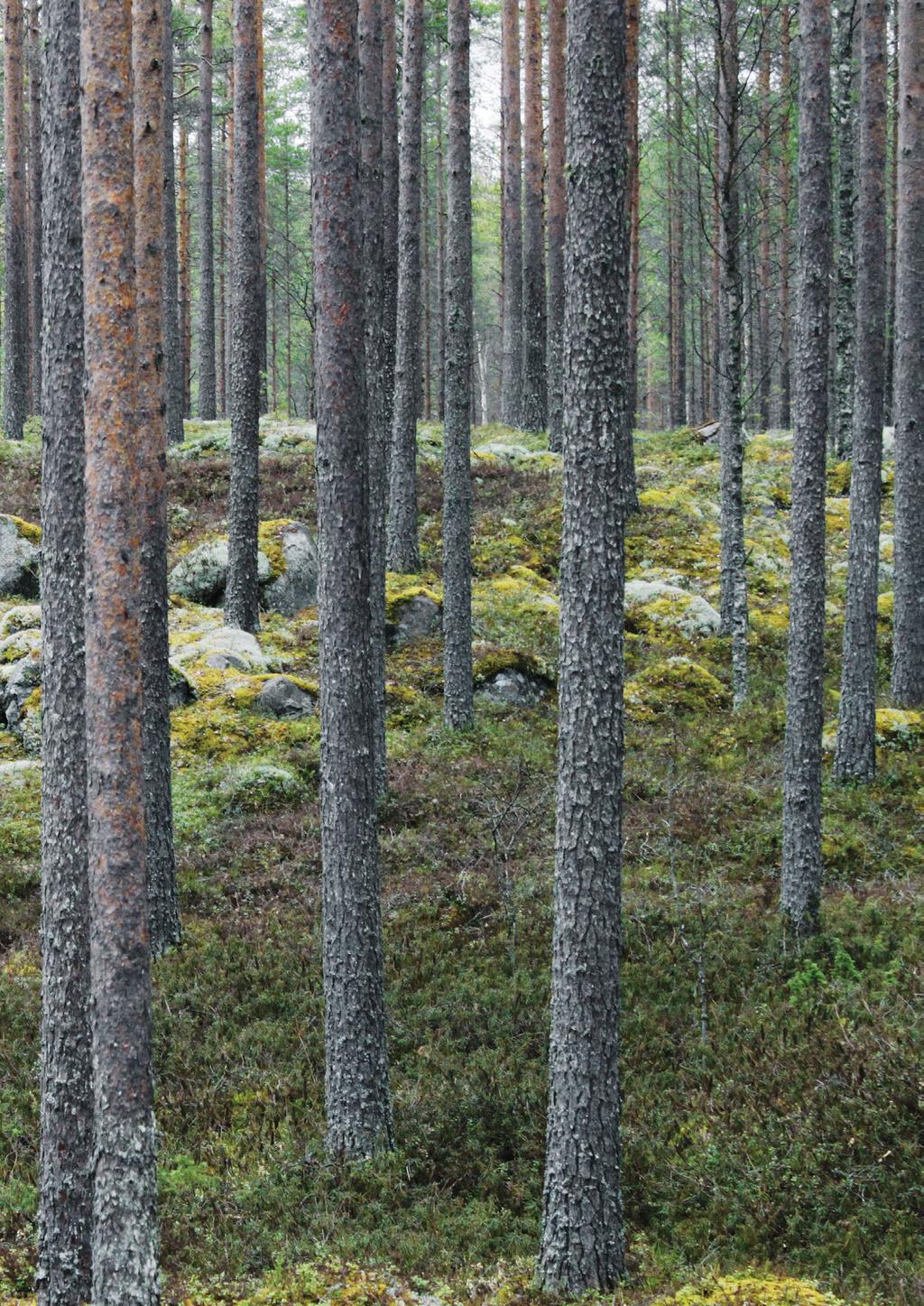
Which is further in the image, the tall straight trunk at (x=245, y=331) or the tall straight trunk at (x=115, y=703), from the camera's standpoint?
the tall straight trunk at (x=245, y=331)

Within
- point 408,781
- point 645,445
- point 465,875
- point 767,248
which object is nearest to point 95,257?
point 465,875

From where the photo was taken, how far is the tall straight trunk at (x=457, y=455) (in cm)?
1540

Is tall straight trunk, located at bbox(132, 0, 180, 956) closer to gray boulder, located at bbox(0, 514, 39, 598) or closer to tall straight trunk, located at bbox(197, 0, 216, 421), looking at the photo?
gray boulder, located at bbox(0, 514, 39, 598)

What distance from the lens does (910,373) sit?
14977 mm

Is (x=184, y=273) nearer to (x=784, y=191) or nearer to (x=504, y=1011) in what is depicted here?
(x=784, y=191)

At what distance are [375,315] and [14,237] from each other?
61.2 feet

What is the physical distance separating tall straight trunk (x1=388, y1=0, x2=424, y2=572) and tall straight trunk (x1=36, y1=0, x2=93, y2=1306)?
A: 40.2 ft

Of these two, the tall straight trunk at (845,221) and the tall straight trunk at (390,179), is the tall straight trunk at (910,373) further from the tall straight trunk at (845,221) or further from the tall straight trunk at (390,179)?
the tall straight trunk at (390,179)

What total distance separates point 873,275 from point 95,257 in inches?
475

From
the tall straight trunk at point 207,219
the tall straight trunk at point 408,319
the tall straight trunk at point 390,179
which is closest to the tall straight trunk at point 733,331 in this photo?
the tall straight trunk at point 408,319

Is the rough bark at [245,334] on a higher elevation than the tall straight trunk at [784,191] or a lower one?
lower

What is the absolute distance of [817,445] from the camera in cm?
1027

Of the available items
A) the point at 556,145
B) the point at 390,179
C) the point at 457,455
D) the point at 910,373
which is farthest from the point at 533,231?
the point at 910,373

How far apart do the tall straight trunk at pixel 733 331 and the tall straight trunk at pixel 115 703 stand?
32.3ft
